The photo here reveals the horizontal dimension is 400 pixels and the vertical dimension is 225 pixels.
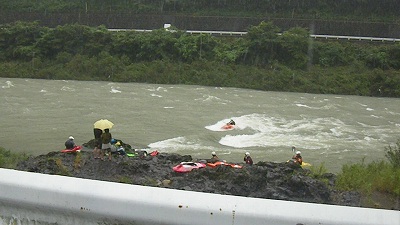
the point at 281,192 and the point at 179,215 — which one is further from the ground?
the point at 179,215

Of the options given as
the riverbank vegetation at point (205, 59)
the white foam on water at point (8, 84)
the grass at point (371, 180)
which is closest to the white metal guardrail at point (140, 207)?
the grass at point (371, 180)

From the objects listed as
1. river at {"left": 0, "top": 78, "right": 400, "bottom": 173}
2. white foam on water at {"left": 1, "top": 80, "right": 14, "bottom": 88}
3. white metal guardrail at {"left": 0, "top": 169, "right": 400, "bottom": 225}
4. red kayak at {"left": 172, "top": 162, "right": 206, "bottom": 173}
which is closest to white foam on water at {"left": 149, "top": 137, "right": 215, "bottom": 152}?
river at {"left": 0, "top": 78, "right": 400, "bottom": 173}

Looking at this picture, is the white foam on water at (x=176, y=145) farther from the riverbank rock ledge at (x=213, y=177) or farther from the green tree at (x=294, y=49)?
the green tree at (x=294, y=49)

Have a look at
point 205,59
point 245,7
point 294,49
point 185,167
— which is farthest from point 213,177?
point 245,7

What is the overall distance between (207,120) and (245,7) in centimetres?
2660

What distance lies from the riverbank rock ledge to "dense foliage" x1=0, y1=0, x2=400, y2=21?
33.9 metres

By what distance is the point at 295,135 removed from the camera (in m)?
17.6

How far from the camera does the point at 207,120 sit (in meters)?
19.9

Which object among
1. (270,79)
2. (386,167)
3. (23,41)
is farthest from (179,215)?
(23,41)

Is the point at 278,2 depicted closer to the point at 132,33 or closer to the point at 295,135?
the point at 132,33

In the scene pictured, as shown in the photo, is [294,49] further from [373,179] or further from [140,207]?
[140,207]

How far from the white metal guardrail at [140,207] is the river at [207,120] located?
1132 cm

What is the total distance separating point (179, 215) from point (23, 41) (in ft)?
121

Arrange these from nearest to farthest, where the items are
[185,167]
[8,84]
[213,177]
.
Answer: [213,177] → [185,167] → [8,84]
